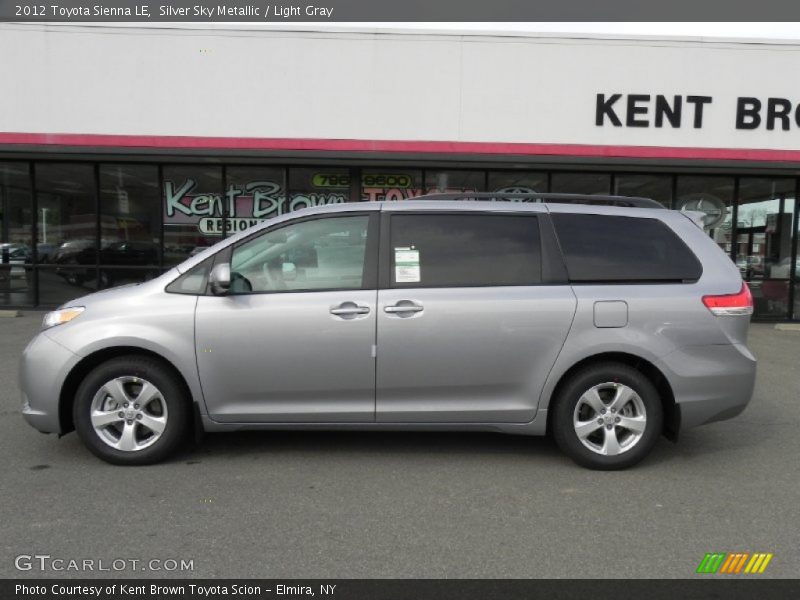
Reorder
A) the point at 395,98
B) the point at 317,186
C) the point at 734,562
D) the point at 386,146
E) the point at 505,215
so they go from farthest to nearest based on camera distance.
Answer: the point at 317,186 < the point at 395,98 < the point at 386,146 < the point at 505,215 < the point at 734,562

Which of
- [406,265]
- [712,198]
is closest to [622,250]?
[406,265]

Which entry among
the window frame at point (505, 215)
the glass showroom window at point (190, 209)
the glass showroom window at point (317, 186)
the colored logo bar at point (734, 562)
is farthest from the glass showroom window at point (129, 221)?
the colored logo bar at point (734, 562)

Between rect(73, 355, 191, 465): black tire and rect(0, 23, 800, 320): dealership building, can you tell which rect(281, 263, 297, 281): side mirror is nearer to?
rect(73, 355, 191, 465): black tire

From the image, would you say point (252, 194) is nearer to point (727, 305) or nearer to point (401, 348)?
point (401, 348)

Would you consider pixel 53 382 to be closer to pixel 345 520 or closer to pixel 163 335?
pixel 163 335

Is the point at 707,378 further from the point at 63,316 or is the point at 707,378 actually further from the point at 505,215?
the point at 63,316

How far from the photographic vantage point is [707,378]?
13.5 feet

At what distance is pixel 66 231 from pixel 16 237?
1005mm

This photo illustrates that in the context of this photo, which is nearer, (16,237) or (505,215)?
(505,215)

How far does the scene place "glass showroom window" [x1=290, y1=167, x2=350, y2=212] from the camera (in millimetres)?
11766

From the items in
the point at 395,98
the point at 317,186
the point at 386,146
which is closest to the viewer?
the point at 386,146

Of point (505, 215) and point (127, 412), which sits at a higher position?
point (505, 215)

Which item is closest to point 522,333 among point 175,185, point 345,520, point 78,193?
point 345,520

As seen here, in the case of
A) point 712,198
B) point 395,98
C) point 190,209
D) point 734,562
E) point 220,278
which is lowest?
point 734,562
